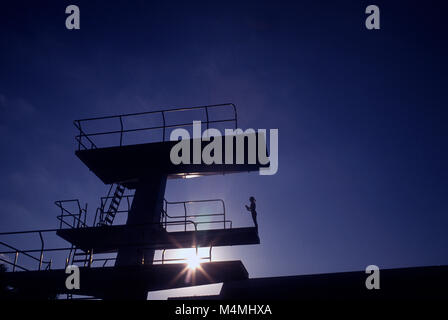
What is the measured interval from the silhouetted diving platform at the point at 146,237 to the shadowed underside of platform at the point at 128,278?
1.51 m

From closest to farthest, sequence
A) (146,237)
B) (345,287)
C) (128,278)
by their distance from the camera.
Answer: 1. (345,287)
2. (128,278)
3. (146,237)

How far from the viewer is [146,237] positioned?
1262 cm

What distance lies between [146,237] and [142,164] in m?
3.11

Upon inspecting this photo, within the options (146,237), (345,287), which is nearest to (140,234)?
(146,237)

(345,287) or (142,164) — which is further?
(142,164)

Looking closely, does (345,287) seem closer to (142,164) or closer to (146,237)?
(146,237)

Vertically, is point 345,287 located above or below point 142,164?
below

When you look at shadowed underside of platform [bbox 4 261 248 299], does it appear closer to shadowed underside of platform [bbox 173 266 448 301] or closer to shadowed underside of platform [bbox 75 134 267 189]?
shadowed underside of platform [bbox 173 266 448 301]

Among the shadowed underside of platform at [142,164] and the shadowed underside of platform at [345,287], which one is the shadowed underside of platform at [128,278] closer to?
the shadowed underside of platform at [345,287]

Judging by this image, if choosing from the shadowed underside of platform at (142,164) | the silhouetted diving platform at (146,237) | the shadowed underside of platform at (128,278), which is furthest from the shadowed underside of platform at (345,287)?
the shadowed underside of platform at (142,164)

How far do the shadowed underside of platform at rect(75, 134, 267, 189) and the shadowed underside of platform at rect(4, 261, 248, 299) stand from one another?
4490mm

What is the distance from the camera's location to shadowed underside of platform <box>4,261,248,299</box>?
10.3 metres
